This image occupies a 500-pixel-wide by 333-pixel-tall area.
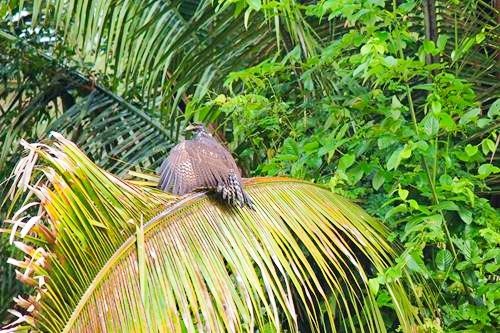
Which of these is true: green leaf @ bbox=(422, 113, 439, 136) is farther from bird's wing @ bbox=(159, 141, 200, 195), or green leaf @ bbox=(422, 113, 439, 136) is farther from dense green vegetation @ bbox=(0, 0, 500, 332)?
bird's wing @ bbox=(159, 141, 200, 195)

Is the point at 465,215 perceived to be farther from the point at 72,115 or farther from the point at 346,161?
the point at 72,115

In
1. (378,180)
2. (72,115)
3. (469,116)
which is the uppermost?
(72,115)

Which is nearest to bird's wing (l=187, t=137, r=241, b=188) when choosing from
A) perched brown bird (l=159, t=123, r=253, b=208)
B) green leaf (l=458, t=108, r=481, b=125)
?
perched brown bird (l=159, t=123, r=253, b=208)

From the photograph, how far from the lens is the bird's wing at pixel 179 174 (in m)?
2.33

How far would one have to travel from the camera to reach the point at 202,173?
2.33 meters

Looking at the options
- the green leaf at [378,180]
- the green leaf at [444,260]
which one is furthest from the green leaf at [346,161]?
the green leaf at [444,260]

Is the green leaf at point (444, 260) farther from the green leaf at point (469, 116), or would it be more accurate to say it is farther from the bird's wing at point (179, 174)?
the bird's wing at point (179, 174)

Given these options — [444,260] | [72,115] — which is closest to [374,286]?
[444,260]

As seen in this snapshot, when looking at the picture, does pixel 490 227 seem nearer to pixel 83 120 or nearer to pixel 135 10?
pixel 135 10

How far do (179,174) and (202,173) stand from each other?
8 cm

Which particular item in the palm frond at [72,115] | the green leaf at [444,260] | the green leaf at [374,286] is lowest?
the green leaf at [444,260]

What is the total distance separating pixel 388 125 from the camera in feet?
8.89

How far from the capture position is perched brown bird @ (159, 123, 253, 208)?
2301 millimetres

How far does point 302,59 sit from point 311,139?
500 mm
